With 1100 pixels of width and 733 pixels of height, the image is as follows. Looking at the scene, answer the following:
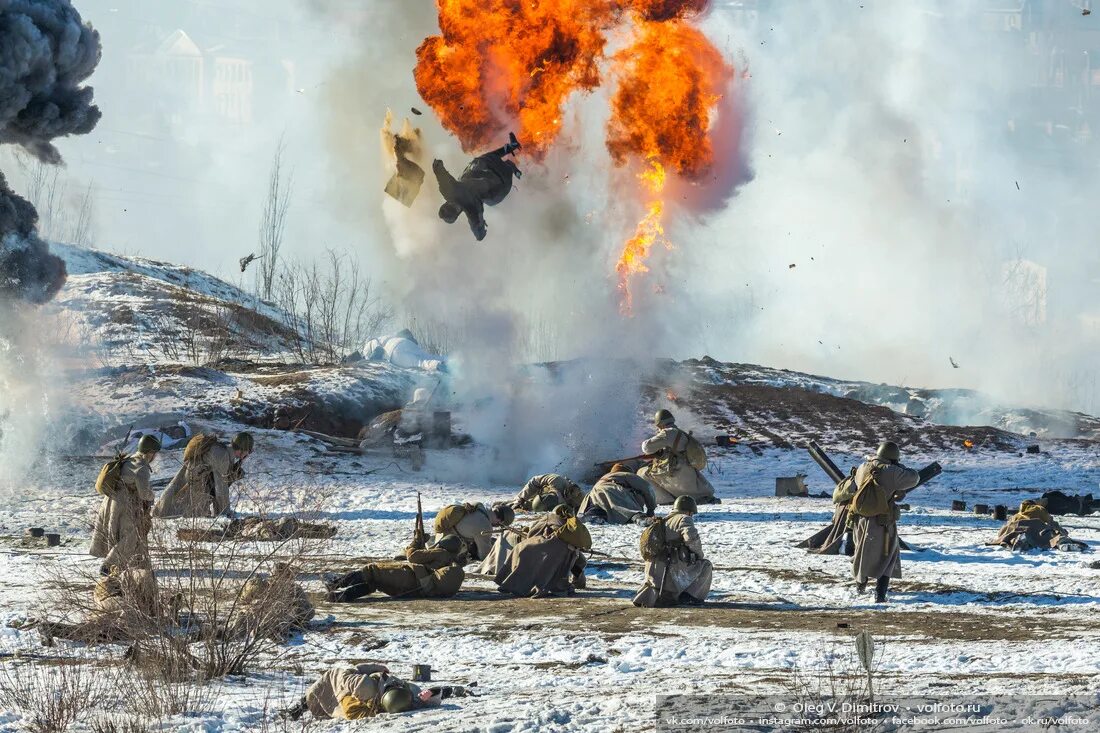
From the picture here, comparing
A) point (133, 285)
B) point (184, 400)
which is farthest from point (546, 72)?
point (133, 285)

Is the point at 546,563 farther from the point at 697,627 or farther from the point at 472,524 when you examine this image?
the point at 697,627

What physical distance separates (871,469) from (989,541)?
4583 mm

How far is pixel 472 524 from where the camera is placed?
17.8m

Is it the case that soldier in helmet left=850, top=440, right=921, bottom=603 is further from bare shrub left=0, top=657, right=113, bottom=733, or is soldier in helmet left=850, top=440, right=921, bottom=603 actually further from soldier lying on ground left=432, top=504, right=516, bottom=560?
bare shrub left=0, top=657, right=113, bottom=733

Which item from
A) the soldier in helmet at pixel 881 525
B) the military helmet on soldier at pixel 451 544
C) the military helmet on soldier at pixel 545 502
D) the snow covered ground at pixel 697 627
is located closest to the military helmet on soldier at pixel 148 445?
the snow covered ground at pixel 697 627

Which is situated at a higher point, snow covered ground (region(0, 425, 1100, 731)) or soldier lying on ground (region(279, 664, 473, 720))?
snow covered ground (region(0, 425, 1100, 731))

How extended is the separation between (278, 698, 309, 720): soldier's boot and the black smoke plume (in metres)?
24.0

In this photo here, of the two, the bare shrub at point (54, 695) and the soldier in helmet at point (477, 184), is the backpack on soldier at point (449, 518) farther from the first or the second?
the soldier in helmet at point (477, 184)

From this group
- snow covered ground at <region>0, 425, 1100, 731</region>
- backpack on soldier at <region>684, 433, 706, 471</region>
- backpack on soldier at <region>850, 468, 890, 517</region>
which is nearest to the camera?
snow covered ground at <region>0, 425, 1100, 731</region>

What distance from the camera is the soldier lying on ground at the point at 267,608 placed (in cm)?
1202

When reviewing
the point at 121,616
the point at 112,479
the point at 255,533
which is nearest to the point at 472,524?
the point at 255,533

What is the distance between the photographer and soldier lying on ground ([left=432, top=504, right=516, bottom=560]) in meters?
17.7

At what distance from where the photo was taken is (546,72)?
2972 cm

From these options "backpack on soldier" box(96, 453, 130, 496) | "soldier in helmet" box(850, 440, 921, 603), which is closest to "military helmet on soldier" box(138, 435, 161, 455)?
"backpack on soldier" box(96, 453, 130, 496)
